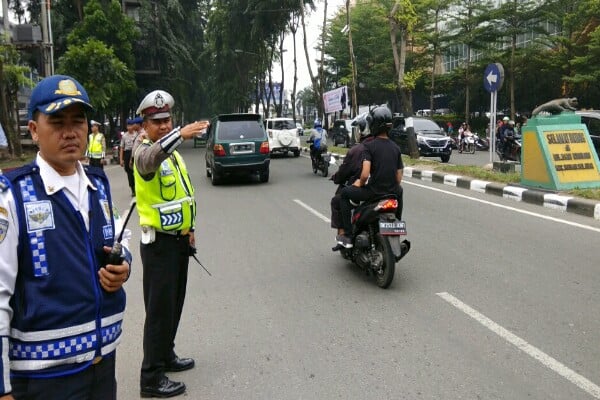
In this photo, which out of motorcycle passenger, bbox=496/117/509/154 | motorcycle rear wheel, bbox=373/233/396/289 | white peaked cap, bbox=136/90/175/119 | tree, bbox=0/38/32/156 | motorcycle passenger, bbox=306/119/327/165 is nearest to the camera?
white peaked cap, bbox=136/90/175/119

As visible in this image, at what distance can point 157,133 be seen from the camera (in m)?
3.17

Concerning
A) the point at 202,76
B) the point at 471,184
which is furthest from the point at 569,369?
the point at 202,76

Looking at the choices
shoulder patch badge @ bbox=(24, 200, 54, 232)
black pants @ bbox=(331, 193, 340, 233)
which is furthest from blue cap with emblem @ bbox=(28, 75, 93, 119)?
black pants @ bbox=(331, 193, 340, 233)

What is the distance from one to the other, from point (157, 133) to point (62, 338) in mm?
1646

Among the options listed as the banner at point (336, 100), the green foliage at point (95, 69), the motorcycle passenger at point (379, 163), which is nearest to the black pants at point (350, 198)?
the motorcycle passenger at point (379, 163)

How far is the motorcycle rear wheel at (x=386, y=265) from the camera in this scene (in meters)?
5.11

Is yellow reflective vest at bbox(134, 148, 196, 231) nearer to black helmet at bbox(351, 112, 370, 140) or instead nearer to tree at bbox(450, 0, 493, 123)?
black helmet at bbox(351, 112, 370, 140)

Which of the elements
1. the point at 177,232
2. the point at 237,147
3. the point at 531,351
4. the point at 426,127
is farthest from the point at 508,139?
Result: the point at 177,232

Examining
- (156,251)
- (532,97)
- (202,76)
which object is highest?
(202,76)

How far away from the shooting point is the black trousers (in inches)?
Answer: 127

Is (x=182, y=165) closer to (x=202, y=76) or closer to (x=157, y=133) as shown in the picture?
(x=157, y=133)

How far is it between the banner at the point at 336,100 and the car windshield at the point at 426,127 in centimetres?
962

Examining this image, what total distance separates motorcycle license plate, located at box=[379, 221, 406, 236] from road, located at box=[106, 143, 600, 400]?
555 millimetres

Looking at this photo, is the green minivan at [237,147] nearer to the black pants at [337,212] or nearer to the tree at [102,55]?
the black pants at [337,212]
